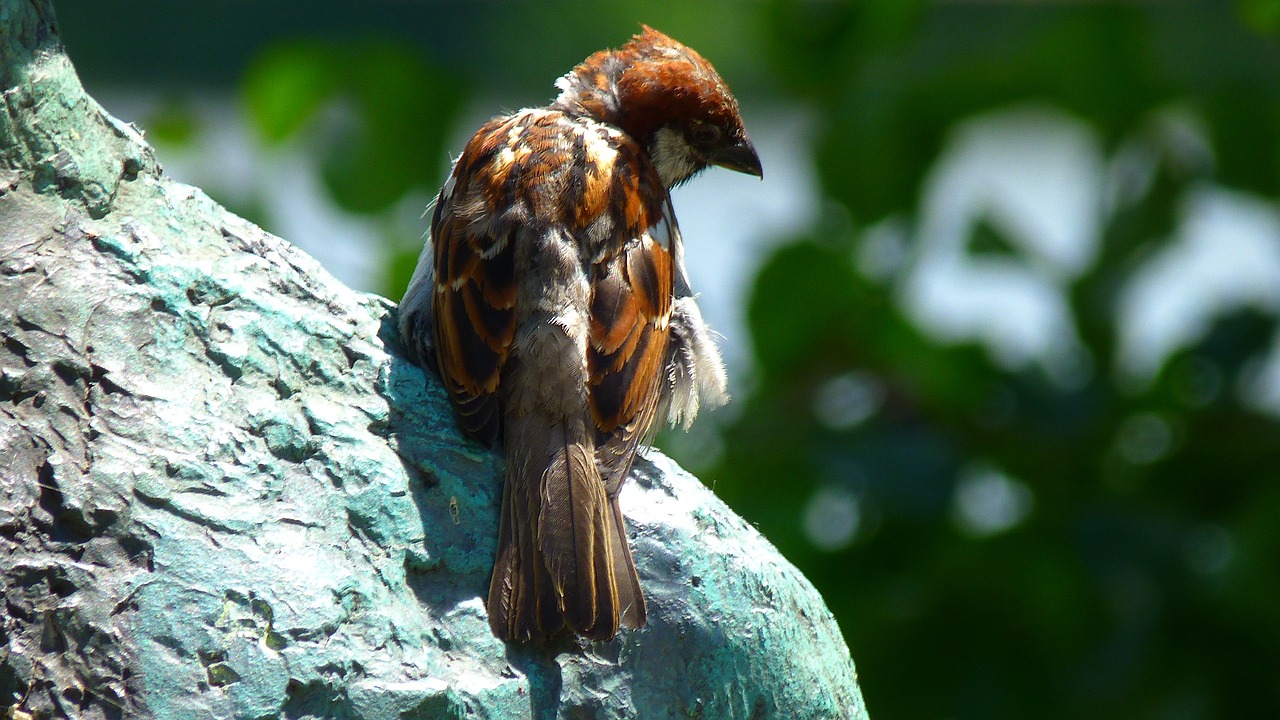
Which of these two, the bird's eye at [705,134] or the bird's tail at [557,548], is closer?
the bird's tail at [557,548]

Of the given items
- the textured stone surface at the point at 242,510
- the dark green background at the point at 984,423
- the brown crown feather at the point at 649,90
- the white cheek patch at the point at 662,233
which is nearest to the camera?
the textured stone surface at the point at 242,510

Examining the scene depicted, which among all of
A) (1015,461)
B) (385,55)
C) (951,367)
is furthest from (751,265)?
(385,55)

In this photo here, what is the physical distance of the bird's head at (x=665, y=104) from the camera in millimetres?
3373

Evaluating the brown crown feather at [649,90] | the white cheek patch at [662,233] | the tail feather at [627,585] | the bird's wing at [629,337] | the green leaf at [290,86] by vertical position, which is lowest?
the tail feather at [627,585]

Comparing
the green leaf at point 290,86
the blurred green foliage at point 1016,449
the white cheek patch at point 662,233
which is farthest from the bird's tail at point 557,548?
the green leaf at point 290,86

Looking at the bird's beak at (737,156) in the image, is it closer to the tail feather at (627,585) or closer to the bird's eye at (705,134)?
the bird's eye at (705,134)

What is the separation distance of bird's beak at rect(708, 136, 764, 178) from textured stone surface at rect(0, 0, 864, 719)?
118 centimetres

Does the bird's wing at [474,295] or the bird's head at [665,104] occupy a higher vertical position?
the bird's head at [665,104]

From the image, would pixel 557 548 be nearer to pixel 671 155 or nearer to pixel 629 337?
pixel 629 337

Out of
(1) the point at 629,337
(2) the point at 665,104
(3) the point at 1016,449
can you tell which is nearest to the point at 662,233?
(1) the point at 629,337

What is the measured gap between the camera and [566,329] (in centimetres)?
263

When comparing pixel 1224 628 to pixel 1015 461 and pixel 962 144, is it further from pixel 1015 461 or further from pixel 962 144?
pixel 962 144

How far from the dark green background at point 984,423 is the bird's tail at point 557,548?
2222 millimetres

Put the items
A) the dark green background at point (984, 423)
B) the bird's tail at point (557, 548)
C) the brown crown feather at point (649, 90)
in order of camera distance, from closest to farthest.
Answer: the bird's tail at point (557, 548) → the brown crown feather at point (649, 90) → the dark green background at point (984, 423)
